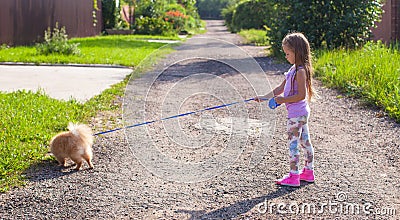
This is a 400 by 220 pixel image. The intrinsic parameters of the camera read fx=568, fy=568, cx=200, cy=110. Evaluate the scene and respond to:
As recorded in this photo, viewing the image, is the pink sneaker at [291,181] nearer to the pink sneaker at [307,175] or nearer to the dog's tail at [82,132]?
the pink sneaker at [307,175]

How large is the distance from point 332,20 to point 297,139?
10.4 m

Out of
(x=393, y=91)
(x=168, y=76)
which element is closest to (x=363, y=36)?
(x=168, y=76)

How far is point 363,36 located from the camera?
14.1m

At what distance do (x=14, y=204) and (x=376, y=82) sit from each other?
5974 mm

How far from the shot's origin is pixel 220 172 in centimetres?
471

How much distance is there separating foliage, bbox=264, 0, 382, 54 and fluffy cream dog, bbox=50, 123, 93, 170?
983cm

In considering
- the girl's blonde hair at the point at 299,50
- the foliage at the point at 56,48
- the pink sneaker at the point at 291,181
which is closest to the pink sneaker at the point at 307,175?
the pink sneaker at the point at 291,181

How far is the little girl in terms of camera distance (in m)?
4.32

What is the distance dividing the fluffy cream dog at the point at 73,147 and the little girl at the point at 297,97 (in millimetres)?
1625

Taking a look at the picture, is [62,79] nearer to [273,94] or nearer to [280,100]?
[273,94]

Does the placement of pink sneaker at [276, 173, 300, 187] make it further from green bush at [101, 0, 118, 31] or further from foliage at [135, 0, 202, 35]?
green bush at [101, 0, 118, 31]

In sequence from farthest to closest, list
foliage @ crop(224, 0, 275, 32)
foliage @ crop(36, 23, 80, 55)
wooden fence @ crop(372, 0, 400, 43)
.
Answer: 1. foliage @ crop(224, 0, 275, 32)
2. wooden fence @ crop(372, 0, 400, 43)
3. foliage @ crop(36, 23, 80, 55)

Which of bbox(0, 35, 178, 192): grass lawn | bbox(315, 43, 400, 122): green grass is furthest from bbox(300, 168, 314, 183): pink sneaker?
bbox(315, 43, 400, 122): green grass

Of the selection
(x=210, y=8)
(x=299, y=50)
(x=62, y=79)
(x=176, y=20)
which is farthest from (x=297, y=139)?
(x=210, y=8)
